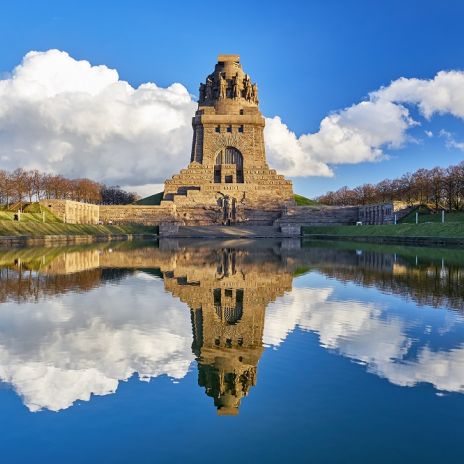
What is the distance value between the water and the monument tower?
71.2 metres

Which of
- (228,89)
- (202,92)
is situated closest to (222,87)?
(228,89)

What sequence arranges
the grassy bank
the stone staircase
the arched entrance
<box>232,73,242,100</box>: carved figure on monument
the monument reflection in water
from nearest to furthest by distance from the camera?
the monument reflection in water, the grassy bank, the stone staircase, the arched entrance, <box>232,73,242,100</box>: carved figure on monument

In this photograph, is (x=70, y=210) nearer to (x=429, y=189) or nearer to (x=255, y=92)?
(x=255, y=92)

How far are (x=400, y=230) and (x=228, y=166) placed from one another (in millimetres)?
44935

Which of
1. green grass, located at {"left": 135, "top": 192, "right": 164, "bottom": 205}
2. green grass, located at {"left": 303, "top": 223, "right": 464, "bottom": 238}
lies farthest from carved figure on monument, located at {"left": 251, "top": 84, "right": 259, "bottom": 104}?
green grass, located at {"left": 303, "top": 223, "right": 464, "bottom": 238}

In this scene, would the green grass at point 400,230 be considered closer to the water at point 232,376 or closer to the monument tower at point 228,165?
the monument tower at point 228,165

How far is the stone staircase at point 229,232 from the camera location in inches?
2911

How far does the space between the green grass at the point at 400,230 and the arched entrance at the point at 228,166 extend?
22.8 m

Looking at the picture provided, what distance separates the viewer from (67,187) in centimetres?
10306

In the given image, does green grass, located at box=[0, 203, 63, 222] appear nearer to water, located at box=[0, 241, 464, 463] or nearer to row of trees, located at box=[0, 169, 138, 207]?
row of trees, located at box=[0, 169, 138, 207]

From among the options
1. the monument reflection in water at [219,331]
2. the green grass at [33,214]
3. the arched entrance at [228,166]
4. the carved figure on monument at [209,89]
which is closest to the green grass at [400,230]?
the arched entrance at [228,166]

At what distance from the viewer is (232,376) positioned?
832 centimetres

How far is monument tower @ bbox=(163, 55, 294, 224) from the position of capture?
289 ft

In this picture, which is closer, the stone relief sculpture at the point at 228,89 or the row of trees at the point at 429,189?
the row of trees at the point at 429,189
